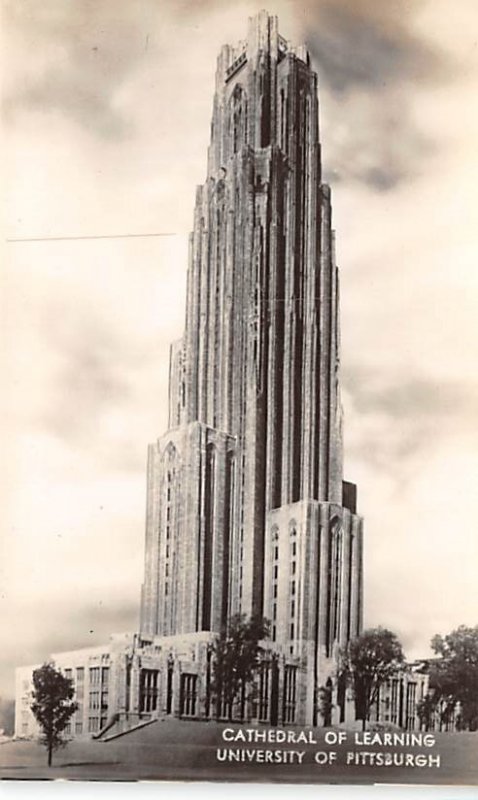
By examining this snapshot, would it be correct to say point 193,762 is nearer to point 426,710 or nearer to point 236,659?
point 236,659

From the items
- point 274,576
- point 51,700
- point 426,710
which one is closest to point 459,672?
point 426,710

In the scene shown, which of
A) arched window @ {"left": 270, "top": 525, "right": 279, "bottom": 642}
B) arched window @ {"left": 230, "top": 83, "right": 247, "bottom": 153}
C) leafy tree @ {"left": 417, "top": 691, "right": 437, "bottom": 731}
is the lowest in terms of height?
leafy tree @ {"left": 417, "top": 691, "right": 437, "bottom": 731}

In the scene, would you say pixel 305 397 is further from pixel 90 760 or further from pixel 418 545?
pixel 90 760

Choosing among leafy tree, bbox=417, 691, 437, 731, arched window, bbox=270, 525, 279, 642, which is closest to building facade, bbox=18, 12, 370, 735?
arched window, bbox=270, 525, 279, 642

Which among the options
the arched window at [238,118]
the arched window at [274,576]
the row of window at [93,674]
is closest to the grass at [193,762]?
the row of window at [93,674]

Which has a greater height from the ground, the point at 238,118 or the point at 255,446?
the point at 238,118

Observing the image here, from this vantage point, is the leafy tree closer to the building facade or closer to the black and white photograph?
the black and white photograph
